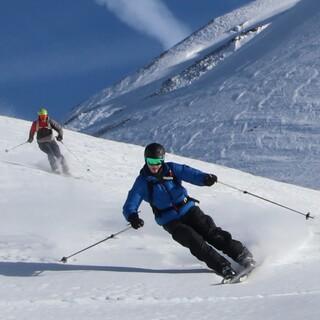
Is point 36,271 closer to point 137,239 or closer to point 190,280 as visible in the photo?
point 190,280

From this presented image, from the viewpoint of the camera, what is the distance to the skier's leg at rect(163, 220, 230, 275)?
21.4 ft

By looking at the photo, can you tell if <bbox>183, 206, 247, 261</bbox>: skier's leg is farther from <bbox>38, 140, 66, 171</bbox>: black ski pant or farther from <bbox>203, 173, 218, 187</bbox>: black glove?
<bbox>38, 140, 66, 171</bbox>: black ski pant

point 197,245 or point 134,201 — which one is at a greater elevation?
point 134,201

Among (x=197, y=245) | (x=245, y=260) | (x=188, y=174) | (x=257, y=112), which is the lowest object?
(x=245, y=260)

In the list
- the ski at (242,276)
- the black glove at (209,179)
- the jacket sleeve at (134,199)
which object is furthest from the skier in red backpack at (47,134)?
the ski at (242,276)

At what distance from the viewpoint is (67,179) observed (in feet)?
45.6

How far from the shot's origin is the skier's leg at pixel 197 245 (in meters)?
6.51

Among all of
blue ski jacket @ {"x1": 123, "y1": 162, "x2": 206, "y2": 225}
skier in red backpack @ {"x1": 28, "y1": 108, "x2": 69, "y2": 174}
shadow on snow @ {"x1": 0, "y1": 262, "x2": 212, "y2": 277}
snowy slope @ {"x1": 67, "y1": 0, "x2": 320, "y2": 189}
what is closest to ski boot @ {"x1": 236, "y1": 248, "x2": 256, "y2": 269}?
shadow on snow @ {"x1": 0, "y1": 262, "x2": 212, "y2": 277}

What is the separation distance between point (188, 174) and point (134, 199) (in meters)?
0.56

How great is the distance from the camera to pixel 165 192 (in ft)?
23.0

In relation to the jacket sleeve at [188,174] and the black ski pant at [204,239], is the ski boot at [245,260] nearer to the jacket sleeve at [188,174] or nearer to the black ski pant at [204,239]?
the black ski pant at [204,239]

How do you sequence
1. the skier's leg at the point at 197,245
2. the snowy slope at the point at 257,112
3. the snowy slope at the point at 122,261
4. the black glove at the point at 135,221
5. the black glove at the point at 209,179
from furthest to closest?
the snowy slope at the point at 257,112
the black glove at the point at 209,179
the black glove at the point at 135,221
the skier's leg at the point at 197,245
the snowy slope at the point at 122,261

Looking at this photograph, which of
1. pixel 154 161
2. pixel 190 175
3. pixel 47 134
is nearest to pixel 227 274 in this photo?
pixel 190 175

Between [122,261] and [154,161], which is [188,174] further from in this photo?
[122,261]
